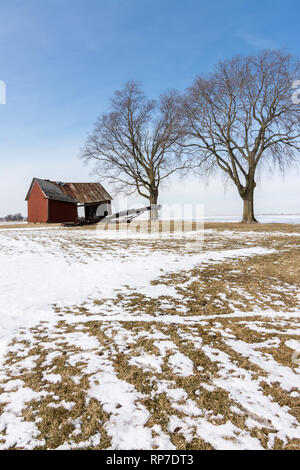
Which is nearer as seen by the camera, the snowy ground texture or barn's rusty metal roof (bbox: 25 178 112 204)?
the snowy ground texture

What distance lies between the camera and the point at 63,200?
30.6m

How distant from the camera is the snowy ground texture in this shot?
7.09ft

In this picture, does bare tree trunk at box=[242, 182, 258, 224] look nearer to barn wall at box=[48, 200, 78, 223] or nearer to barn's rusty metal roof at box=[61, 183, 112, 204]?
barn's rusty metal roof at box=[61, 183, 112, 204]

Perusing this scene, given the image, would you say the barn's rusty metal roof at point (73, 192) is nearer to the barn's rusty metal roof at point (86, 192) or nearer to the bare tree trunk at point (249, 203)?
the barn's rusty metal roof at point (86, 192)

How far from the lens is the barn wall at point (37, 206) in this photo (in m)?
29.1

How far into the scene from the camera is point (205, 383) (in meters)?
2.77

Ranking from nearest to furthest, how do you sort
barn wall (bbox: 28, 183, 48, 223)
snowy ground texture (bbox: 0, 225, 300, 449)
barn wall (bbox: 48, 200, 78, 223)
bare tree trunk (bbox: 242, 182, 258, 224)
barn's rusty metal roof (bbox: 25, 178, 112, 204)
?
snowy ground texture (bbox: 0, 225, 300, 449)
bare tree trunk (bbox: 242, 182, 258, 224)
barn wall (bbox: 28, 183, 48, 223)
barn wall (bbox: 48, 200, 78, 223)
barn's rusty metal roof (bbox: 25, 178, 112, 204)

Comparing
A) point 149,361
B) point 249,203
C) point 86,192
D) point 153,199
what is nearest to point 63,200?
point 86,192

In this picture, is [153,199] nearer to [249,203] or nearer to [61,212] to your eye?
[249,203]

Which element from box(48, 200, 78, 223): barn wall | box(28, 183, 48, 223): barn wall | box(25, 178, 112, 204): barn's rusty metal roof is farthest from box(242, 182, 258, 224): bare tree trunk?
box(28, 183, 48, 223): barn wall

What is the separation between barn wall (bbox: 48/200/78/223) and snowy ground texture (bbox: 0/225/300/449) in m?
23.7
